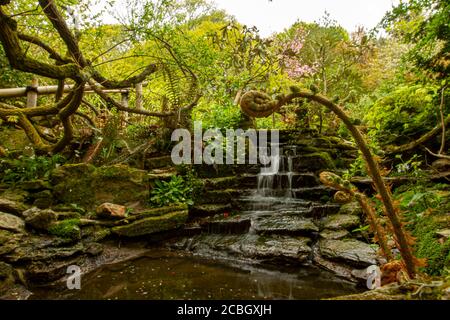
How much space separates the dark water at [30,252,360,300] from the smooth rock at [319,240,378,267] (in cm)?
36

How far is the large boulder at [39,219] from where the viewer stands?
4295 mm

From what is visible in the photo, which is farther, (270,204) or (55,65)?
(270,204)

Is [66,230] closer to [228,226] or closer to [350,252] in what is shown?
[228,226]

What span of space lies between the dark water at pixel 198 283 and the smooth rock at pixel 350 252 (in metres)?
0.36

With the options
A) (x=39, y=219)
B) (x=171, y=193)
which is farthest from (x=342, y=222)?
(x=39, y=219)

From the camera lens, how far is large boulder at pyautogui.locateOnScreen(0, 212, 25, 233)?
4.04 metres

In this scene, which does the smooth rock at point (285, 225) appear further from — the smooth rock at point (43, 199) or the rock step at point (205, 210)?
the smooth rock at point (43, 199)

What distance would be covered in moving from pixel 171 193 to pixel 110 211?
51.5 inches

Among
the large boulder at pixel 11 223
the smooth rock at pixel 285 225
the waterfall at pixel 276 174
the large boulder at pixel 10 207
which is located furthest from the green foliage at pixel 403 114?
the large boulder at pixel 10 207

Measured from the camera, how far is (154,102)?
9.53 meters

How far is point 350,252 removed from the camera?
418 centimetres

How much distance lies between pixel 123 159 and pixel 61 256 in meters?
3.21
